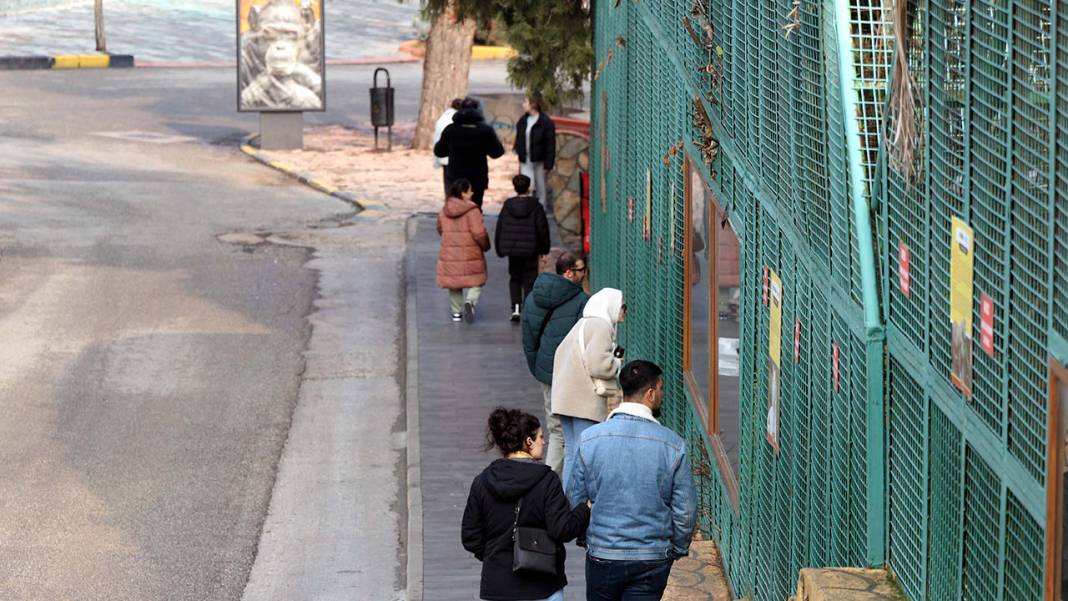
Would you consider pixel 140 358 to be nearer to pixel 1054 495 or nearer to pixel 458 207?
pixel 458 207

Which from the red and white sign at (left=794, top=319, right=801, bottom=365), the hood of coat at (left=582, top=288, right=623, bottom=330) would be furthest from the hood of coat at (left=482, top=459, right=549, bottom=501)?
the hood of coat at (left=582, top=288, right=623, bottom=330)

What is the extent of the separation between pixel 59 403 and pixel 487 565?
7290 millimetres

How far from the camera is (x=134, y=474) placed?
11.5 metres

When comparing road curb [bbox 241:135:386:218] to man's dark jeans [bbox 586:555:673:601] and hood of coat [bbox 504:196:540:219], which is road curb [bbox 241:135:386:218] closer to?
hood of coat [bbox 504:196:540:219]

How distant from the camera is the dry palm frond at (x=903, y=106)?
4566 millimetres

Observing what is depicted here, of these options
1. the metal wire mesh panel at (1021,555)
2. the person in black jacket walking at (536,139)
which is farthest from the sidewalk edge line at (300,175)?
the metal wire mesh panel at (1021,555)

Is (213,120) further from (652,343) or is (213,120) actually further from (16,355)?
(652,343)

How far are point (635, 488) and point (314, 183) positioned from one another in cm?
1862

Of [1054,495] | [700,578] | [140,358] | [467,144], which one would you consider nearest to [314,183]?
[467,144]

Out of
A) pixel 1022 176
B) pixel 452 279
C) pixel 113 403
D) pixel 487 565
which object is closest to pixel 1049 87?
pixel 1022 176

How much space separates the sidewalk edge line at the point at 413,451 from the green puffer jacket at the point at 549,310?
1.19 metres

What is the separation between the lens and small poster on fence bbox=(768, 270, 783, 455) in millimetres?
6605

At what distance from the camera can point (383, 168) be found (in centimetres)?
2672

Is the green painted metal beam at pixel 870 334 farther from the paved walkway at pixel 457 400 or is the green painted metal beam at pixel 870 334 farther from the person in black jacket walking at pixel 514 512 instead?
the paved walkway at pixel 457 400
